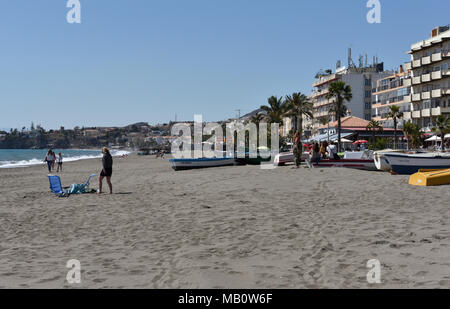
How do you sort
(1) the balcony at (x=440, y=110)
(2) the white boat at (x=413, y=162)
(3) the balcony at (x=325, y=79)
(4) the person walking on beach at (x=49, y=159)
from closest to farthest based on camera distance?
(2) the white boat at (x=413, y=162) → (4) the person walking on beach at (x=49, y=159) → (1) the balcony at (x=440, y=110) → (3) the balcony at (x=325, y=79)

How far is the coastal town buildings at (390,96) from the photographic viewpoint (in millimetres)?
78869

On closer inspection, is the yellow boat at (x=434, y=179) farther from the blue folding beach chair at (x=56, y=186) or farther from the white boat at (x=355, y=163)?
the blue folding beach chair at (x=56, y=186)

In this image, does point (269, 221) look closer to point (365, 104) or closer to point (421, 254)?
point (421, 254)

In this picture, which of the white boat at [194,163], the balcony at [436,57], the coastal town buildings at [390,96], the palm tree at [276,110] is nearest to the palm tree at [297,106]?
the palm tree at [276,110]

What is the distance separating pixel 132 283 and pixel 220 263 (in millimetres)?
1263

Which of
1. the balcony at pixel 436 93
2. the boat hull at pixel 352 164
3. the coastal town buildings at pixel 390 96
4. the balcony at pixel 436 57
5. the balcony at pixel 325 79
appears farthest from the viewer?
the balcony at pixel 325 79

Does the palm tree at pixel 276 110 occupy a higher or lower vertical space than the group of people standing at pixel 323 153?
higher

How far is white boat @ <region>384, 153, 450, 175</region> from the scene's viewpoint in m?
20.6

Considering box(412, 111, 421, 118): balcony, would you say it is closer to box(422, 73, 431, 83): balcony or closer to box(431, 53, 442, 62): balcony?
box(422, 73, 431, 83): balcony

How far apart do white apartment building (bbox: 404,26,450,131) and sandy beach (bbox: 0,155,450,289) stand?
197 feet

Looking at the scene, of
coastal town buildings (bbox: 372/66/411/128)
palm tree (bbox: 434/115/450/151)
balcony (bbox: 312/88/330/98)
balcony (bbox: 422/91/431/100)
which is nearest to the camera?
palm tree (bbox: 434/115/450/151)

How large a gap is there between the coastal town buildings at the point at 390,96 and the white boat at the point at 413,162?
56880 millimetres

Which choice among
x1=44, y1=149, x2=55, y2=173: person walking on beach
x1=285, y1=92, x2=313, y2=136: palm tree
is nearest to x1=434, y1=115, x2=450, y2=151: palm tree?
x1=285, y1=92, x2=313, y2=136: palm tree

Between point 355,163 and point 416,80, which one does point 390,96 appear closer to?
point 416,80
